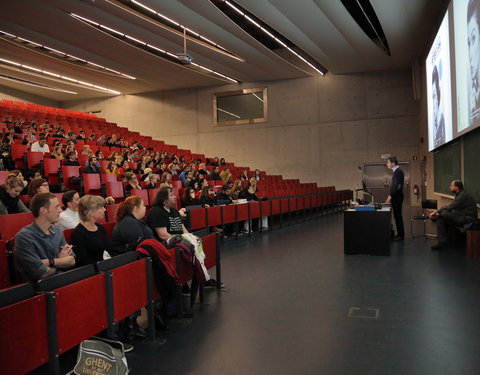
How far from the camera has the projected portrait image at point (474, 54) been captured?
5047 mm

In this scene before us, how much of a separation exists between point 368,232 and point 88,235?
171 inches

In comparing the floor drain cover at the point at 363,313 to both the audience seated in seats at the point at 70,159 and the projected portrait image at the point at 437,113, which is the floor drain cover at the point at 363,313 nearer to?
the projected portrait image at the point at 437,113

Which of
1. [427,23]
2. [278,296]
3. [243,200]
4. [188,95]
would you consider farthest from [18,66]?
[278,296]

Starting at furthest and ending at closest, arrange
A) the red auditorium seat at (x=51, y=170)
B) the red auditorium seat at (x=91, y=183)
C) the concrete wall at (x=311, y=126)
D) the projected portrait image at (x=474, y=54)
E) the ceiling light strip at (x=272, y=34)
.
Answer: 1. the concrete wall at (x=311, y=126)
2. the ceiling light strip at (x=272, y=34)
3. the red auditorium seat at (x=51, y=170)
4. the red auditorium seat at (x=91, y=183)
5. the projected portrait image at (x=474, y=54)

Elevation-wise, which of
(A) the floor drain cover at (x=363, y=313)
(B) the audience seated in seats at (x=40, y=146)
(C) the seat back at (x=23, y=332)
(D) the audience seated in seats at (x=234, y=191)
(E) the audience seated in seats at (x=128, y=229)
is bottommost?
(A) the floor drain cover at (x=363, y=313)

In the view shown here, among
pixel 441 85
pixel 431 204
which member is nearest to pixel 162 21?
pixel 441 85

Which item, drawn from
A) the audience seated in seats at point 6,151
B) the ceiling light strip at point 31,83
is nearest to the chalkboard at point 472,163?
the audience seated in seats at point 6,151

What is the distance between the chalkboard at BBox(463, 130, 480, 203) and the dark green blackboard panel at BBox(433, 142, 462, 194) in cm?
52

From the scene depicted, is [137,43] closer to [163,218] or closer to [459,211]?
[163,218]

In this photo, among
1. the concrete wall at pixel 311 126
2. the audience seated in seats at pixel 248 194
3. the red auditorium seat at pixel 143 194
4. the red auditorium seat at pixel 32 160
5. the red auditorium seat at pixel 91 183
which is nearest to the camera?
the red auditorium seat at pixel 143 194

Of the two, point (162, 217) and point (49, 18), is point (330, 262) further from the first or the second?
point (49, 18)

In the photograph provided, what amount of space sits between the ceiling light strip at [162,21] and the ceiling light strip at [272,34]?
148 cm

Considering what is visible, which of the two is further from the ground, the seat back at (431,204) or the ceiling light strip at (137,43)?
the ceiling light strip at (137,43)

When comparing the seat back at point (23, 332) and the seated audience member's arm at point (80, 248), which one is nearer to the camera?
the seat back at point (23, 332)
